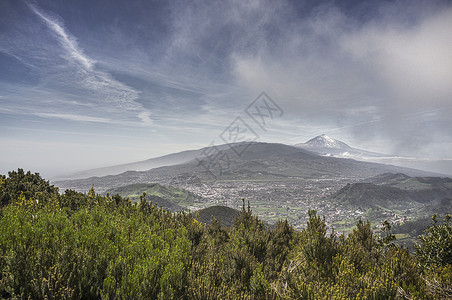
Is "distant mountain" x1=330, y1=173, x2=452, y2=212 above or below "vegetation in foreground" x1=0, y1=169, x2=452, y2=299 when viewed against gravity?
below

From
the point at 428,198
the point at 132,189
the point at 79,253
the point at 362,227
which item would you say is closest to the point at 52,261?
the point at 79,253

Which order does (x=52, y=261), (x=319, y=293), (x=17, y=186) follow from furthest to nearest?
(x=17, y=186), (x=319, y=293), (x=52, y=261)

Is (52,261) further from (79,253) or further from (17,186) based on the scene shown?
(17,186)

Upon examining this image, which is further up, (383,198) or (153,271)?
(153,271)

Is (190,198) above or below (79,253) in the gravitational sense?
below

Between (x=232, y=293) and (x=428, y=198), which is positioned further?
(x=428, y=198)

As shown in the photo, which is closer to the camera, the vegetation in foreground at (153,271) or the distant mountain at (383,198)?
the vegetation in foreground at (153,271)

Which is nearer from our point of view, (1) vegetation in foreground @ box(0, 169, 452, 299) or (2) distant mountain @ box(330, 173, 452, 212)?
(1) vegetation in foreground @ box(0, 169, 452, 299)

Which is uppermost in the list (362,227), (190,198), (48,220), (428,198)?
(48,220)

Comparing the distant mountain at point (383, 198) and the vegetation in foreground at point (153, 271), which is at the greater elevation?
the vegetation in foreground at point (153, 271)

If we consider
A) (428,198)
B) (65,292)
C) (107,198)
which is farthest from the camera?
(428,198)

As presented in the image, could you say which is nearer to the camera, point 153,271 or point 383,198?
point 153,271
